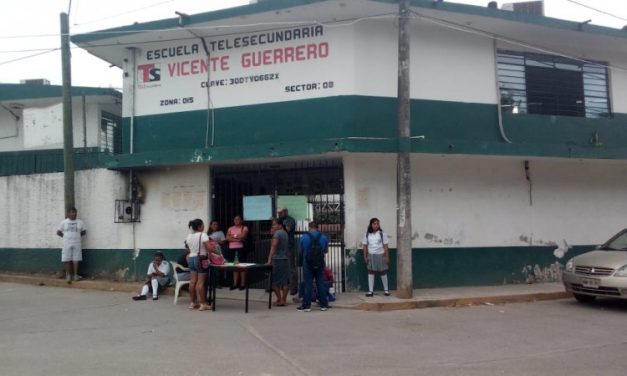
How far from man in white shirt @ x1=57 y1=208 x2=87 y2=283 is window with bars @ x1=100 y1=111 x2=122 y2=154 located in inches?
187

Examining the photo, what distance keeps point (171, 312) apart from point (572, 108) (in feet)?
34.9

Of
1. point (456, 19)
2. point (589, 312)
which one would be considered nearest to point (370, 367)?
point (589, 312)

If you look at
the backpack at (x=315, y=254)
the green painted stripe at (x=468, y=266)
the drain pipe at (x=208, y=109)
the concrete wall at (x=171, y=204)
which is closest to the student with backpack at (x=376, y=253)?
the green painted stripe at (x=468, y=266)

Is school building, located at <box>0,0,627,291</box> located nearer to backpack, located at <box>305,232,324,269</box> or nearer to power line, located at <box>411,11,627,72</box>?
power line, located at <box>411,11,627,72</box>

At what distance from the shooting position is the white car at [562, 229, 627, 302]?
906cm

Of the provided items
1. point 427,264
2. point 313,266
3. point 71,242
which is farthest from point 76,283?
point 427,264

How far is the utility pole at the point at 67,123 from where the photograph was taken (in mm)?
12188

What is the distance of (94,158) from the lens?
1260cm

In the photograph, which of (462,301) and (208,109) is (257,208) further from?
(462,301)

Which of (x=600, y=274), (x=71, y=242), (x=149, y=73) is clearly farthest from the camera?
(x=149, y=73)

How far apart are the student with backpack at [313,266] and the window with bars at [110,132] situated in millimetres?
9459

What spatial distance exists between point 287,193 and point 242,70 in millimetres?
2875

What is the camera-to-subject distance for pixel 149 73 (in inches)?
491

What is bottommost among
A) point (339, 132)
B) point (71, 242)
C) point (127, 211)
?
point (71, 242)
